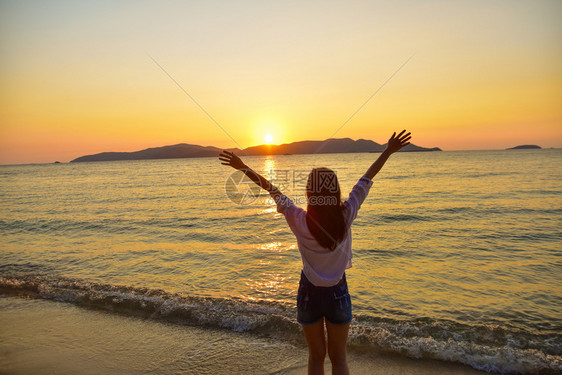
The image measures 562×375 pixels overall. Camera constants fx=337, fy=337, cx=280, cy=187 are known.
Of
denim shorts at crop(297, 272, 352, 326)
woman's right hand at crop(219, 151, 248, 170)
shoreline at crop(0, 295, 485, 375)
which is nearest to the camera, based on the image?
denim shorts at crop(297, 272, 352, 326)

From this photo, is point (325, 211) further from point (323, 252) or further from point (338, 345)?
point (338, 345)

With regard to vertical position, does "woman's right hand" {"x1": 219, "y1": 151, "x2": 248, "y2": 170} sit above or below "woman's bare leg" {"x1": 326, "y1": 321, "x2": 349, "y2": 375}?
above

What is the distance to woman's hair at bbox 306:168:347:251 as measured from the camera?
253 cm

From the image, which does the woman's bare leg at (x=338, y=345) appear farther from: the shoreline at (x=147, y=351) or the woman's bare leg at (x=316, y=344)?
the shoreline at (x=147, y=351)

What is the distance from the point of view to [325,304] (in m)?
2.77

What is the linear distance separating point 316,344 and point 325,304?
0.43 m

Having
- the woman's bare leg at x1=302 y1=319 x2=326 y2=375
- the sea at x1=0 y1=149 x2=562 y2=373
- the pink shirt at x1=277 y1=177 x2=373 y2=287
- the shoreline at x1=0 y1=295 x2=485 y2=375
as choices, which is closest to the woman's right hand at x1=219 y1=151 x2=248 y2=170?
the pink shirt at x1=277 y1=177 x2=373 y2=287

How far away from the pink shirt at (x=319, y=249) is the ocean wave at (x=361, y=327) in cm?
283

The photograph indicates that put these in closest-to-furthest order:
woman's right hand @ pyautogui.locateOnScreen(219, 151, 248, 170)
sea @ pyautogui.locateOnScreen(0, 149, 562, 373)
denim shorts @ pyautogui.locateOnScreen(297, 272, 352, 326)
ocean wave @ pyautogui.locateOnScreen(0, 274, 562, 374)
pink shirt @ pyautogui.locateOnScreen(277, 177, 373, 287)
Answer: pink shirt @ pyautogui.locateOnScreen(277, 177, 373, 287) → denim shorts @ pyautogui.locateOnScreen(297, 272, 352, 326) → woman's right hand @ pyautogui.locateOnScreen(219, 151, 248, 170) → ocean wave @ pyautogui.locateOnScreen(0, 274, 562, 374) → sea @ pyautogui.locateOnScreen(0, 149, 562, 373)

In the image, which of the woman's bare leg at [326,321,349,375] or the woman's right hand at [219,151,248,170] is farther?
the woman's right hand at [219,151,248,170]

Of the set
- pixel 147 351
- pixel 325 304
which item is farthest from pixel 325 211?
pixel 147 351

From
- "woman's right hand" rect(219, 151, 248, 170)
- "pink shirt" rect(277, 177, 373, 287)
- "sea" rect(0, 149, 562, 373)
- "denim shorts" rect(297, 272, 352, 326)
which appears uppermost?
"woman's right hand" rect(219, 151, 248, 170)

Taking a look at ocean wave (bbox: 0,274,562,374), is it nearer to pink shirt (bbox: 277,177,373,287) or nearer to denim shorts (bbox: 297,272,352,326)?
denim shorts (bbox: 297,272,352,326)

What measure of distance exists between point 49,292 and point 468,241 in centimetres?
1188
